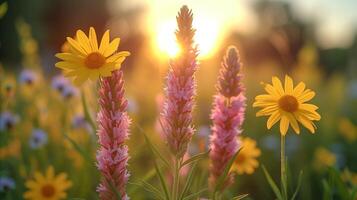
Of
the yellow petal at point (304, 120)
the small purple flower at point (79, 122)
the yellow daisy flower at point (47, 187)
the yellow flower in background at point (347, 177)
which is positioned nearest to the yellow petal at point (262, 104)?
the yellow petal at point (304, 120)

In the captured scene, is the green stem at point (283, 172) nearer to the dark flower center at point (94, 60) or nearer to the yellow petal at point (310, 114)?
the yellow petal at point (310, 114)

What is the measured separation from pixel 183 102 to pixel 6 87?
6.23 feet

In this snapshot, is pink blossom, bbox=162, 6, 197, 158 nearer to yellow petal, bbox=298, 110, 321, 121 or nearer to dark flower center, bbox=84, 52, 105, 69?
dark flower center, bbox=84, 52, 105, 69

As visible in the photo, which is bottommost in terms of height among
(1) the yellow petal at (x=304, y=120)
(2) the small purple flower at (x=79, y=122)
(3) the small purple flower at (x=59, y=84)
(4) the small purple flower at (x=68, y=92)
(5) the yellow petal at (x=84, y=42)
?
(1) the yellow petal at (x=304, y=120)

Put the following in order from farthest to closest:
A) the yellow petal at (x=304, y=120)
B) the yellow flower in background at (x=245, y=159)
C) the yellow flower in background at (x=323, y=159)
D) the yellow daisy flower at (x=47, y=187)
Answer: the yellow flower in background at (x=323, y=159) < the yellow daisy flower at (x=47, y=187) < the yellow flower in background at (x=245, y=159) < the yellow petal at (x=304, y=120)

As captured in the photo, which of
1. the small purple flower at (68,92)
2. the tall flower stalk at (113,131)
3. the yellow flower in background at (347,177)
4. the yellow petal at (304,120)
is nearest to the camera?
the tall flower stalk at (113,131)

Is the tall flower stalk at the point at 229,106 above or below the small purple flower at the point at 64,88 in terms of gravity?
below

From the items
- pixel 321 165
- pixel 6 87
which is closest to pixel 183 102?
pixel 6 87

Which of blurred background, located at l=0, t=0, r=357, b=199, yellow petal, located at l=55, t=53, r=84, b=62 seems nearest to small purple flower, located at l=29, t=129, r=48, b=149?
blurred background, located at l=0, t=0, r=357, b=199

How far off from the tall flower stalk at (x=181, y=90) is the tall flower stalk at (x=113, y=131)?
151 millimetres

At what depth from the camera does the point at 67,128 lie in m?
4.20

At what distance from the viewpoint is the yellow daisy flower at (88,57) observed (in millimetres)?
1729

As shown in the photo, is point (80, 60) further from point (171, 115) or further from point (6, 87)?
point (6, 87)

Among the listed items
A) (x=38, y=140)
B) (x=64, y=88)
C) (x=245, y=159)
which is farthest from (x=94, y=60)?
(x=64, y=88)
